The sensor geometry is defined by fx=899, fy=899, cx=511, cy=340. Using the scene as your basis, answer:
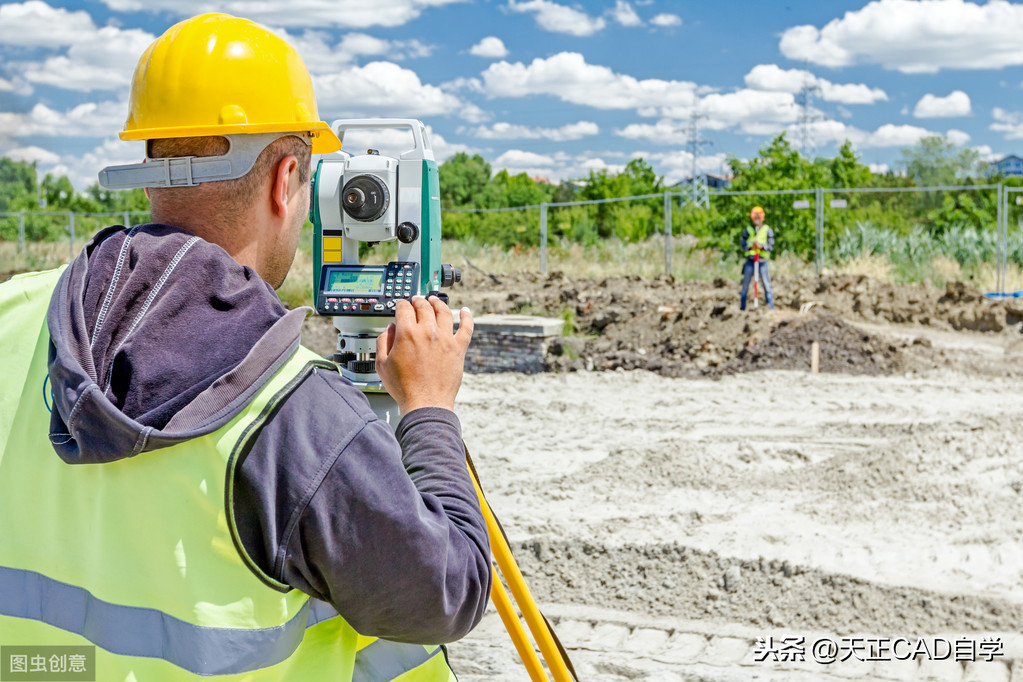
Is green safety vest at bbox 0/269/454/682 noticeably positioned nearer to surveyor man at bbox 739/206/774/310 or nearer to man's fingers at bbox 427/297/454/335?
man's fingers at bbox 427/297/454/335

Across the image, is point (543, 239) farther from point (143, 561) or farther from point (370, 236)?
point (143, 561)

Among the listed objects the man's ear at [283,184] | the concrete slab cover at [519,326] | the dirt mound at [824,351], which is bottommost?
the dirt mound at [824,351]

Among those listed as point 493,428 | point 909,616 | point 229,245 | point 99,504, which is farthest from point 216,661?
point 493,428

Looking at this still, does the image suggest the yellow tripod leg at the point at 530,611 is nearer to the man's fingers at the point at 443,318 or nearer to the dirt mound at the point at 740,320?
the man's fingers at the point at 443,318

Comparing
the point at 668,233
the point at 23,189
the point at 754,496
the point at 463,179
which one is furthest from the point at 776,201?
the point at 23,189

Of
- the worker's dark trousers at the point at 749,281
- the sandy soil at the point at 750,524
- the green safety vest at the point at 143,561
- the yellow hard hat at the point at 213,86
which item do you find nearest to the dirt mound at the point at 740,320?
the worker's dark trousers at the point at 749,281

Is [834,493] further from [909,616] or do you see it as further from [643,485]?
[909,616]

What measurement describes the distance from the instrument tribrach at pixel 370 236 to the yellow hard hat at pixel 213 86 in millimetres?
1014

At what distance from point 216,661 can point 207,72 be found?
80 centimetres

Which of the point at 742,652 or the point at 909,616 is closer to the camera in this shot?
the point at 742,652

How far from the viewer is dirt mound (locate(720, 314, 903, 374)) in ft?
30.5

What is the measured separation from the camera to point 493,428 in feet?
23.9

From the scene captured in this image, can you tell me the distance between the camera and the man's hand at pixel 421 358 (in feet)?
4.48

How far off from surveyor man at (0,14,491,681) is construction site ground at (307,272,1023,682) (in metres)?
2.32
